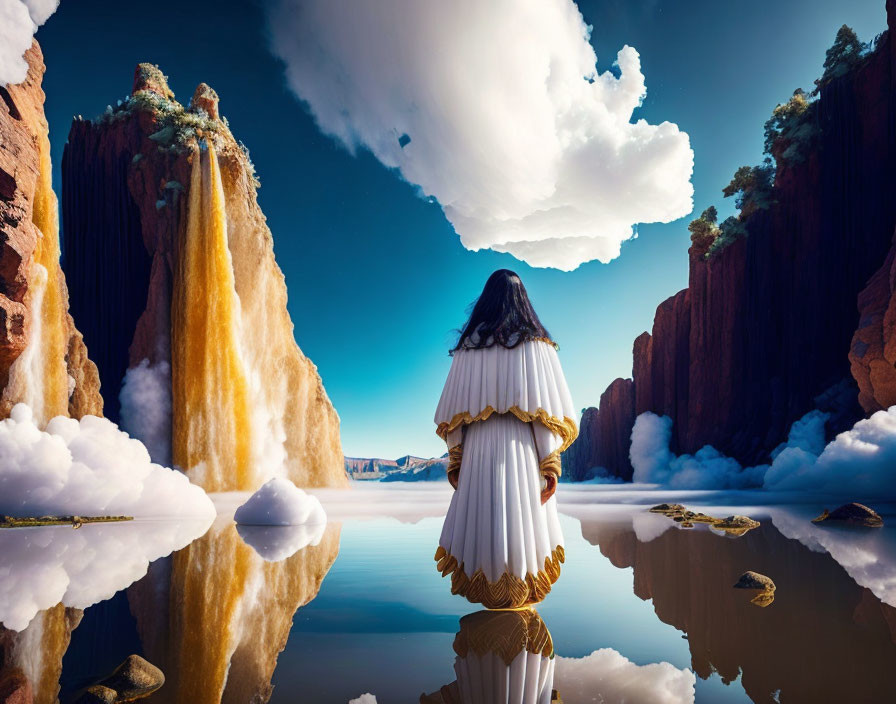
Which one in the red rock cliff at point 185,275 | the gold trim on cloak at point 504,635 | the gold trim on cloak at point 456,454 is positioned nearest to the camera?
the gold trim on cloak at point 504,635

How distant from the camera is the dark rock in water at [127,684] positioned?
7.30 feet

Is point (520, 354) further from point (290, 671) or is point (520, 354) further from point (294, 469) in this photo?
point (294, 469)

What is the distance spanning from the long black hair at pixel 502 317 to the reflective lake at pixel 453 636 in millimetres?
2026

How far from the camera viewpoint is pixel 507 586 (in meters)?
3.68

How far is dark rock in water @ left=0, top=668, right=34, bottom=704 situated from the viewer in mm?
2260

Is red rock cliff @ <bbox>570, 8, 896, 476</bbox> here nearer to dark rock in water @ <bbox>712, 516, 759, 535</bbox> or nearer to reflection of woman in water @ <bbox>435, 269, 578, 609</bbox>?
dark rock in water @ <bbox>712, 516, 759, 535</bbox>

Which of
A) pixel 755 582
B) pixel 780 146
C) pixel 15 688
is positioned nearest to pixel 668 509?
pixel 755 582

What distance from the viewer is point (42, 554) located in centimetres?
588

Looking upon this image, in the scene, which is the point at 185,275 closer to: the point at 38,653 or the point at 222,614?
the point at 222,614

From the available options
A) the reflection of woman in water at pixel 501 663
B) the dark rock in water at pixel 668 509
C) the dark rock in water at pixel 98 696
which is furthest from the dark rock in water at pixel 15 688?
the dark rock in water at pixel 668 509

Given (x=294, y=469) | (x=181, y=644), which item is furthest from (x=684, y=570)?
(x=294, y=469)

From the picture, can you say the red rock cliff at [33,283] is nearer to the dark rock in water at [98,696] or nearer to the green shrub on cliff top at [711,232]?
the dark rock in water at [98,696]

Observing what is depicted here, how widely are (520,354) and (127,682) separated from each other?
306 cm

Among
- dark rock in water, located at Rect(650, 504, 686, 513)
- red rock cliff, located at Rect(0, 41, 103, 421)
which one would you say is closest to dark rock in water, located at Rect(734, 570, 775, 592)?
dark rock in water, located at Rect(650, 504, 686, 513)
